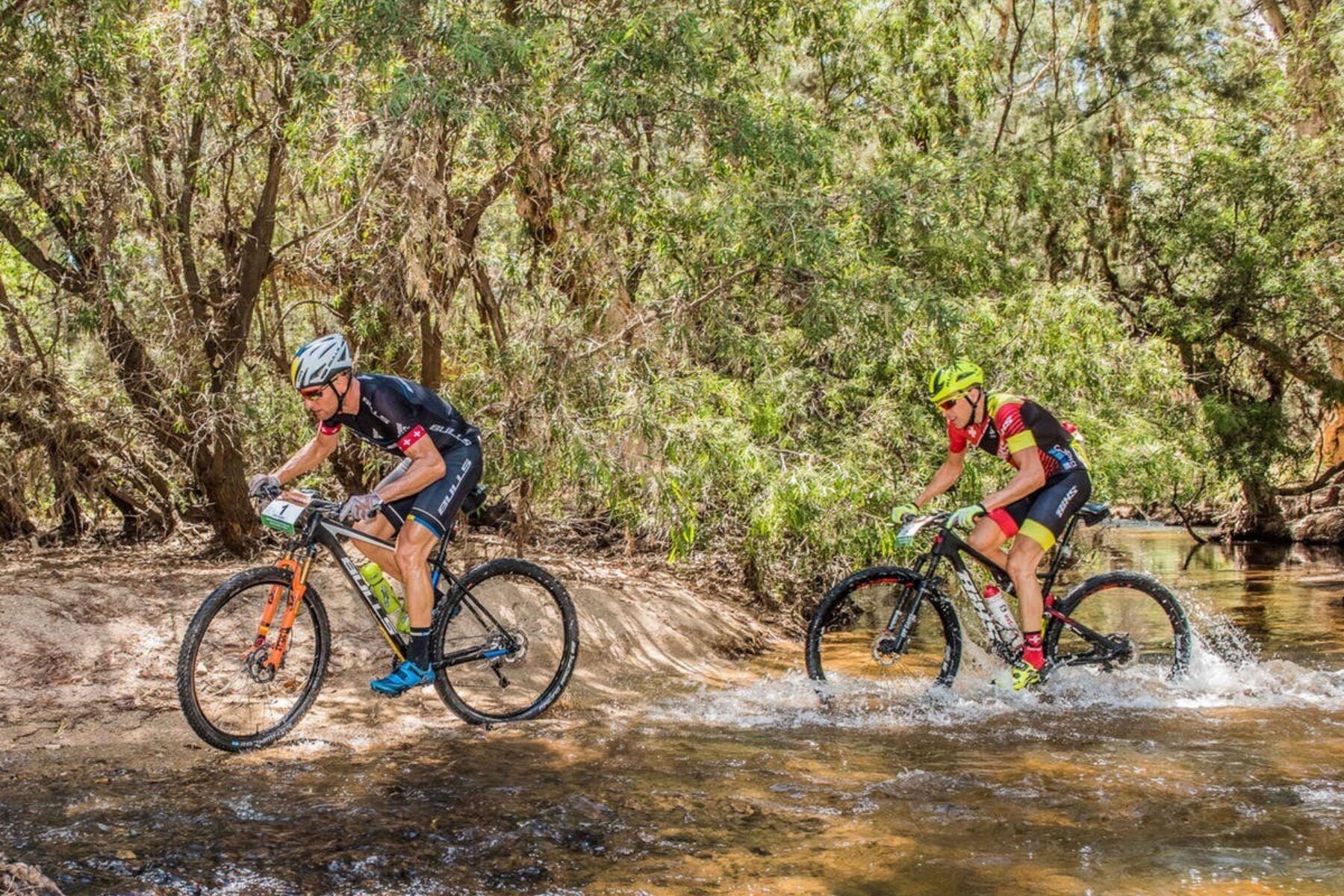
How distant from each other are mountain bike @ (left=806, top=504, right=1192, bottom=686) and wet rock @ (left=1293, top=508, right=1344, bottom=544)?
18.9m

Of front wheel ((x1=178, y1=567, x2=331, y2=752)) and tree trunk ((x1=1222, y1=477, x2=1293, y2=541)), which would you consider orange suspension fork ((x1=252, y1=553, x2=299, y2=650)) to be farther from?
tree trunk ((x1=1222, y1=477, x2=1293, y2=541))

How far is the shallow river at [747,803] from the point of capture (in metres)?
4.19

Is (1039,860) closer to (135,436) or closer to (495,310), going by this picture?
(495,310)

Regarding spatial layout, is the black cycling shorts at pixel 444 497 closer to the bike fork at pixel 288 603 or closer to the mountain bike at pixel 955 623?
the bike fork at pixel 288 603

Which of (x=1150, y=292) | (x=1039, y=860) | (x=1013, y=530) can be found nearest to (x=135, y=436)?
(x=1013, y=530)

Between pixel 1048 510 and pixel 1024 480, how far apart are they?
34 centimetres

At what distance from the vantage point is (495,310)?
412 inches

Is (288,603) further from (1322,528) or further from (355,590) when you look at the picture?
(1322,528)

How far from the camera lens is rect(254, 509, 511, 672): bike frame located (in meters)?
5.93

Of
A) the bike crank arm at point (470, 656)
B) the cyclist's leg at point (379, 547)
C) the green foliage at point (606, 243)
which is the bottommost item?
the bike crank arm at point (470, 656)

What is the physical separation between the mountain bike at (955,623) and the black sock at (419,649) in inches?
94.7

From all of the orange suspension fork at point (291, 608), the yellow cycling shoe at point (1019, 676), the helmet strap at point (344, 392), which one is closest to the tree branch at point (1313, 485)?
the yellow cycling shoe at point (1019, 676)

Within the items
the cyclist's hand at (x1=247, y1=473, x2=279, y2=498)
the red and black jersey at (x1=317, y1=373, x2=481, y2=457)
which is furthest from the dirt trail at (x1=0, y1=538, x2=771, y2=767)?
the red and black jersey at (x1=317, y1=373, x2=481, y2=457)

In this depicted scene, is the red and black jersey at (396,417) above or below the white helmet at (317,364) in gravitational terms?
below
